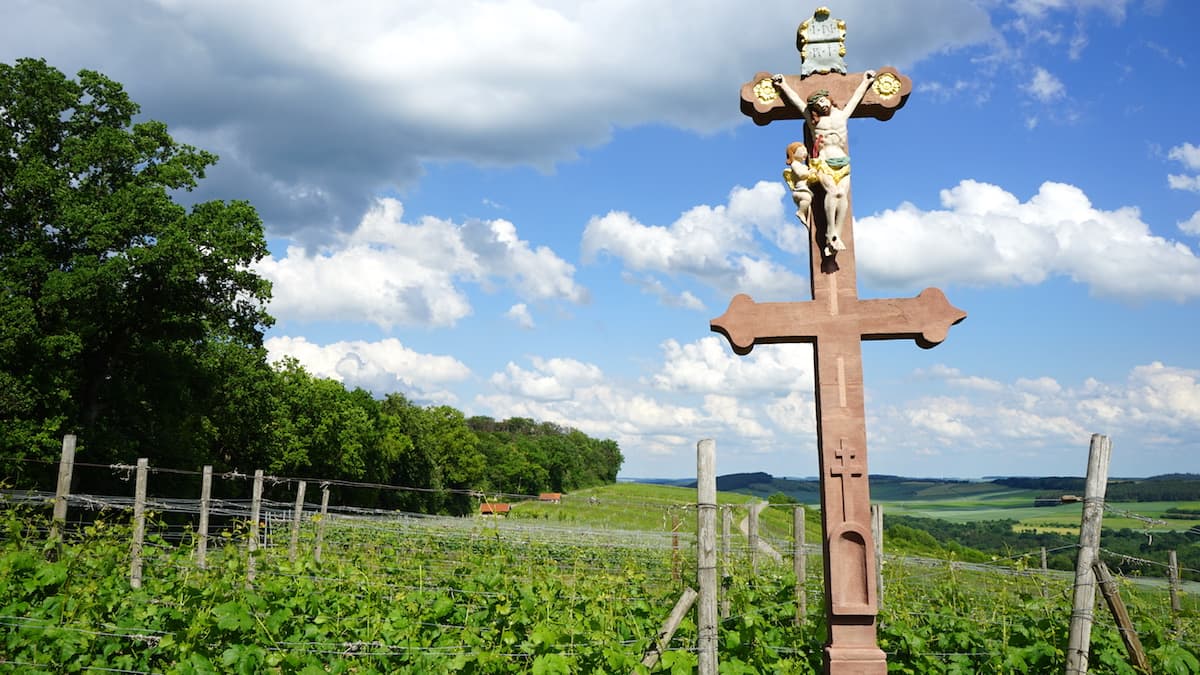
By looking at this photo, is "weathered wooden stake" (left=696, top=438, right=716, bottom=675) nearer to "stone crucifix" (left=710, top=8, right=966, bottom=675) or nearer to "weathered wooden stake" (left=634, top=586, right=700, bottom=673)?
"weathered wooden stake" (left=634, top=586, right=700, bottom=673)

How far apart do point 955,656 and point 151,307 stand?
17.9 metres

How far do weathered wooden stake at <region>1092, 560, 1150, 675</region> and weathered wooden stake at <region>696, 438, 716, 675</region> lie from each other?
2.12 metres

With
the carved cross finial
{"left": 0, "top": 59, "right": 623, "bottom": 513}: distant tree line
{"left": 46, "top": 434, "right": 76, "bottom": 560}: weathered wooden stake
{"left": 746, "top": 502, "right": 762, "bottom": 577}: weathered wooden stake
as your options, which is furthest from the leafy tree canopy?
the carved cross finial

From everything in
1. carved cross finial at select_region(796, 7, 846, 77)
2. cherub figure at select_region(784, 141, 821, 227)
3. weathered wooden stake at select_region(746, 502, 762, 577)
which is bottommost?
weathered wooden stake at select_region(746, 502, 762, 577)

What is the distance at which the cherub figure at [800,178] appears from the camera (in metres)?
4.72

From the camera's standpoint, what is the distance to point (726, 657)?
15.6ft

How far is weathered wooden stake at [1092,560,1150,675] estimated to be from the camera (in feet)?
14.3

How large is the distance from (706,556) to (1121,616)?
2.40m

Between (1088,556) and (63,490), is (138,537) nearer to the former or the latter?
(63,490)

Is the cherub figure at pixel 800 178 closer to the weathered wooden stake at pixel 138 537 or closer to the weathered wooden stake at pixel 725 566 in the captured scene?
the weathered wooden stake at pixel 725 566

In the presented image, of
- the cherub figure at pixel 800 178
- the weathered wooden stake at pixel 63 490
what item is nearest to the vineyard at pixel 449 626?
the weathered wooden stake at pixel 63 490

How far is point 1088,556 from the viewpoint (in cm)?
421

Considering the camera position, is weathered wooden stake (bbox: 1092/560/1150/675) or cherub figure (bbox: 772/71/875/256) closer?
weathered wooden stake (bbox: 1092/560/1150/675)

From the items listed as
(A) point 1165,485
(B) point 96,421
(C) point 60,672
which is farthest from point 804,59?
(A) point 1165,485
